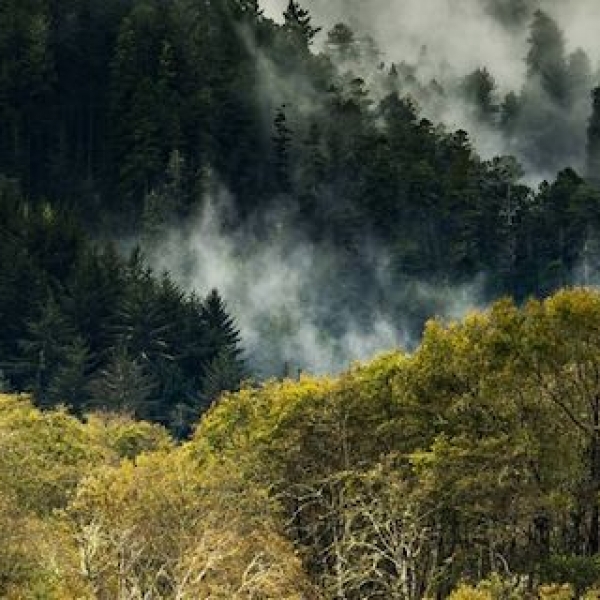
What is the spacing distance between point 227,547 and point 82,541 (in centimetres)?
643

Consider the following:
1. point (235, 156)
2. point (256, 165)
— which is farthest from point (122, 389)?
point (256, 165)

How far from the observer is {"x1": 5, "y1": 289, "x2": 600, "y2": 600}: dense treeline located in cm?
3712

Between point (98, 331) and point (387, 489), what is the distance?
73.6 m

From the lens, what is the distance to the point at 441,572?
140 feet

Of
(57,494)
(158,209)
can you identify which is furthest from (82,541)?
(158,209)

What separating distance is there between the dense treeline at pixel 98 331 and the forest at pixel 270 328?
278mm

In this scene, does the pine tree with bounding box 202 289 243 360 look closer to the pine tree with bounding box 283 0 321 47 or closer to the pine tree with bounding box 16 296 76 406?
the pine tree with bounding box 16 296 76 406

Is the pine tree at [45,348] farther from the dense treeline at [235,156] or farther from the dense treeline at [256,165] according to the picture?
the dense treeline at [235,156]

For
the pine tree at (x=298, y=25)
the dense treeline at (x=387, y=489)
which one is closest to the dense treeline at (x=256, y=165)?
the pine tree at (x=298, y=25)

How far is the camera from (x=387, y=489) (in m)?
43.5

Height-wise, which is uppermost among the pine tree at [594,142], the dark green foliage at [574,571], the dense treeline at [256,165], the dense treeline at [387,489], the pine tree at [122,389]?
the pine tree at [594,142]

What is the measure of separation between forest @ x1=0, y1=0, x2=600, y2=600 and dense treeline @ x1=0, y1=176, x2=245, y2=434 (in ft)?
0.91

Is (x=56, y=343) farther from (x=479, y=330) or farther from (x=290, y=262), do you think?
(x=479, y=330)

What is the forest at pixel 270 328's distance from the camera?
131ft
